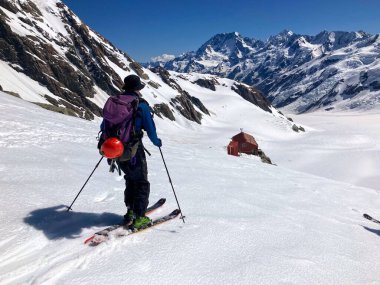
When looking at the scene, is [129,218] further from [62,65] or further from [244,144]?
[62,65]

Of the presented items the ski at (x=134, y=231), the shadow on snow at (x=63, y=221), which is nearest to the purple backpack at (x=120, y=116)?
the ski at (x=134, y=231)

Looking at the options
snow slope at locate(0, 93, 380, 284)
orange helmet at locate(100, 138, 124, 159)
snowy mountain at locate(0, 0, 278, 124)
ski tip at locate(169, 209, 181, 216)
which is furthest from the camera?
snowy mountain at locate(0, 0, 278, 124)

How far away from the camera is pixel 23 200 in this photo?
23.5 ft

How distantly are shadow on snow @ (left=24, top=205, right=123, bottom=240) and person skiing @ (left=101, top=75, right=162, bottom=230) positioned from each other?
1.81 feet

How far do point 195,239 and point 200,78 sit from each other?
194750 millimetres

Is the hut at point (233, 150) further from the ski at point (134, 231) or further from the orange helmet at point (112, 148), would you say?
the orange helmet at point (112, 148)

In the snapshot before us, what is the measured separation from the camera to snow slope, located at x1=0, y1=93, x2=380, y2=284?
5.22m

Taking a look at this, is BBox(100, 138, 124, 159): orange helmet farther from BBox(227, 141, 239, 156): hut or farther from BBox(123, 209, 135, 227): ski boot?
BBox(227, 141, 239, 156): hut

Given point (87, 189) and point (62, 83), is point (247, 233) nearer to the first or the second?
point (87, 189)

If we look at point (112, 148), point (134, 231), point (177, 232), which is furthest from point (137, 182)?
point (177, 232)

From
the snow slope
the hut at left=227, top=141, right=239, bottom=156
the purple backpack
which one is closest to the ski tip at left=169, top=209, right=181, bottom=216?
the snow slope

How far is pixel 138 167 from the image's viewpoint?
6.75 m

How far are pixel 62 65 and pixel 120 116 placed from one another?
83682 millimetres

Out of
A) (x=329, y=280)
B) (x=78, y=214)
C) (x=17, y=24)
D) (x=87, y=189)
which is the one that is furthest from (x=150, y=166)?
(x=17, y=24)
